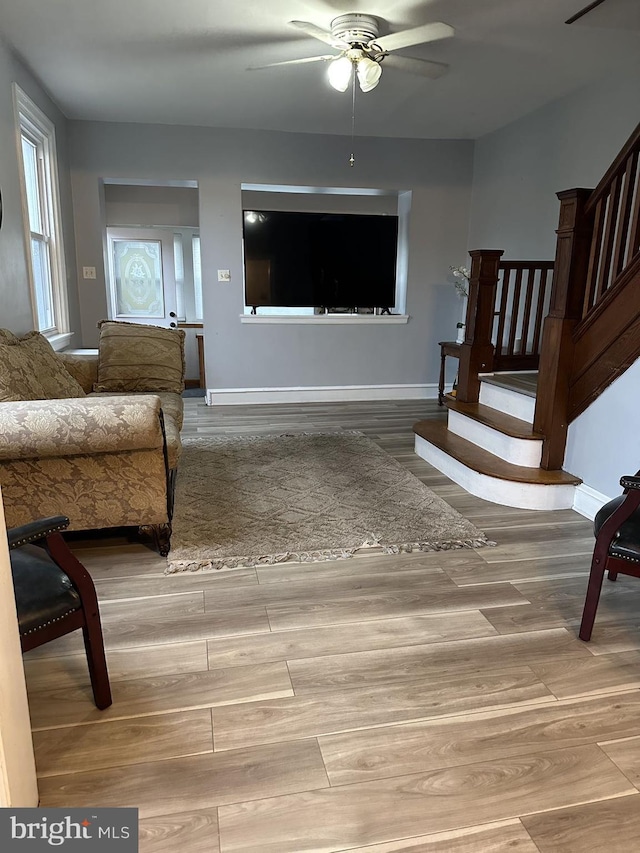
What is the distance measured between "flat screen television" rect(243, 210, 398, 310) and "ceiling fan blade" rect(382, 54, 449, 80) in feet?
6.41

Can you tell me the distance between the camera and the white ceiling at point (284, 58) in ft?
10.1

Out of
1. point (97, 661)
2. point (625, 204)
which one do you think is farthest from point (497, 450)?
point (97, 661)

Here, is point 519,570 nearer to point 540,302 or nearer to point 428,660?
point 428,660

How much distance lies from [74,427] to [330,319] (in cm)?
405

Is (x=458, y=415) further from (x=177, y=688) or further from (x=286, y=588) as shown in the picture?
(x=177, y=688)

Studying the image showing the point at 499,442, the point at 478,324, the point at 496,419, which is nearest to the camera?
the point at 499,442

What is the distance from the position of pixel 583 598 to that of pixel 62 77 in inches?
184

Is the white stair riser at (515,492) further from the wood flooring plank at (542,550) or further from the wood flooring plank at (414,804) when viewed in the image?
the wood flooring plank at (414,804)

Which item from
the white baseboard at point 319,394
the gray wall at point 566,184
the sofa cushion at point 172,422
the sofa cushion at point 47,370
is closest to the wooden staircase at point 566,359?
the gray wall at point 566,184

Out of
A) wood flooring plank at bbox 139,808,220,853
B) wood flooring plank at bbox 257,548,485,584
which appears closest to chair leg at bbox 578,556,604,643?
wood flooring plank at bbox 257,548,485,584

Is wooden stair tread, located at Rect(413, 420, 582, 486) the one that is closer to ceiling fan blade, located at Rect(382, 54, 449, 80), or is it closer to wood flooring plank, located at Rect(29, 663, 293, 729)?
wood flooring plank, located at Rect(29, 663, 293, 729)

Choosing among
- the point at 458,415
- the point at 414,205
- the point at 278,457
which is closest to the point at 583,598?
the point at 458,415

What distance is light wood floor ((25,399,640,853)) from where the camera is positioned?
130 centimetres

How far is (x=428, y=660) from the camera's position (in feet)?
6.14
